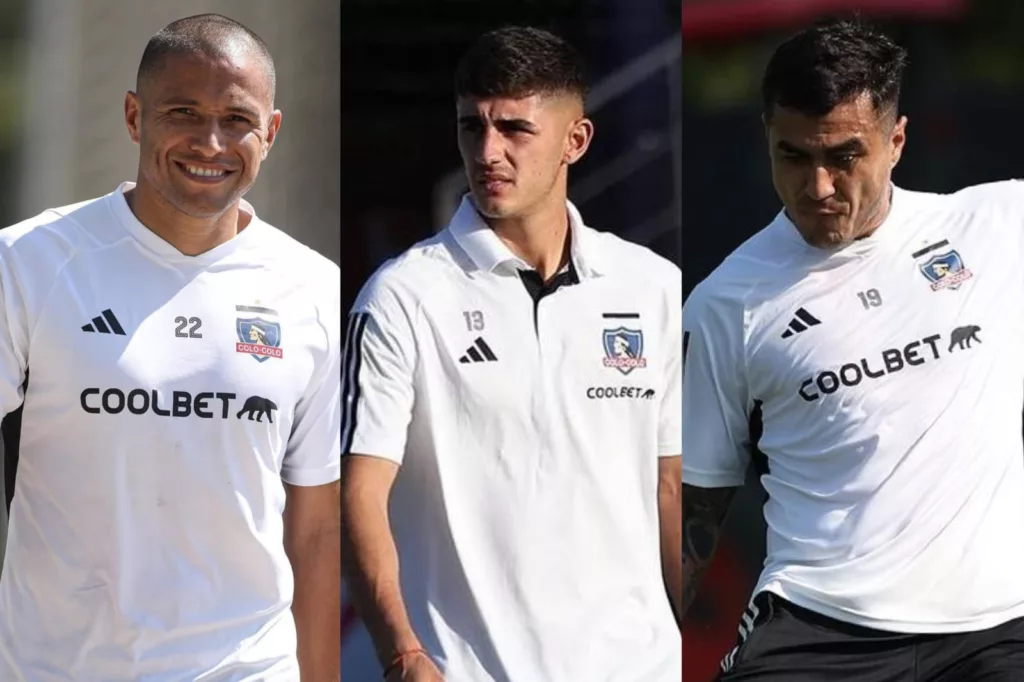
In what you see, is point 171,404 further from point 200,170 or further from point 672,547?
point 672,547

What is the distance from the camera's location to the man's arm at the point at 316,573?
298cm

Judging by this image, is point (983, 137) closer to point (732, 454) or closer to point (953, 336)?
point (953, 336)

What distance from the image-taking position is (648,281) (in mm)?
3195

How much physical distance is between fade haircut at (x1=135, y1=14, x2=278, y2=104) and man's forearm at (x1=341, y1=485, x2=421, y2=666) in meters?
1.02

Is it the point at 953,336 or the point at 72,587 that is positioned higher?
the point at 953,336

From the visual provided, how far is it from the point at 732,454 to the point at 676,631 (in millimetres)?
457

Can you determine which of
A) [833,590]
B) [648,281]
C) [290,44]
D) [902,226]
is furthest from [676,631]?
[290,44]

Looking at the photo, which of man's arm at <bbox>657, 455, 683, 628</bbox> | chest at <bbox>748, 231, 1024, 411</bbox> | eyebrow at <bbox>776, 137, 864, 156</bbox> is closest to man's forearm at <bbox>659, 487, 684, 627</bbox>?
man's arm at <bbox>657, 455, 683, 628</bbox>

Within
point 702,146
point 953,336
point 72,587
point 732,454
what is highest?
point 702,146

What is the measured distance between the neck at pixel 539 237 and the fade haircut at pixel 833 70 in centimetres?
59

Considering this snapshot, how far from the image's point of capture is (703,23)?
10.5ft

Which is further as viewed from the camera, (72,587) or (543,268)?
(543,268)

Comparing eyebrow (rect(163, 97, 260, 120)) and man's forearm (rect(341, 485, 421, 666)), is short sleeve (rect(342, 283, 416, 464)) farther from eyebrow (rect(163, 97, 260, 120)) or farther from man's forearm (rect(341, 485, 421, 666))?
eyebrow (rect(163, 97, 260, 120))

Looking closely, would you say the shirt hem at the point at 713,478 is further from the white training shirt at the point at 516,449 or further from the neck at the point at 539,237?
the neck at the point at 539,237
